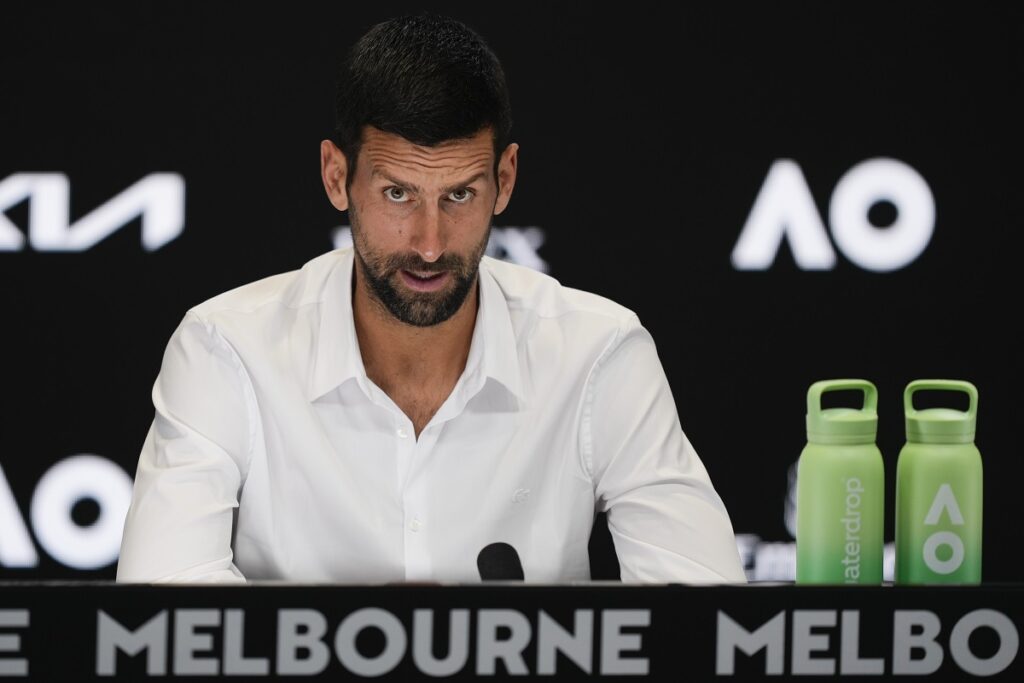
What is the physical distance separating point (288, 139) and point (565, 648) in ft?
6.00

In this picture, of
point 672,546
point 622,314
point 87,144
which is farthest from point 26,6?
point 672,546

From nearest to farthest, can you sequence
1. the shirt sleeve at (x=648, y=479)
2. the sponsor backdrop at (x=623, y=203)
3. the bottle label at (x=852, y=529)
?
1. the bottle label at (x=852, y=529)
2. the shirt sleeve at (x=648, y=479)
3. the sponsor backdrop at (x=623, y=203)

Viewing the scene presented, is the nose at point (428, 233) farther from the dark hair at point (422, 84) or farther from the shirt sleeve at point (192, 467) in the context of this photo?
the shirt sleeve at point (192, 467)

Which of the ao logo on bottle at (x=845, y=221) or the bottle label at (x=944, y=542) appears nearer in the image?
the bottle label at (x=944, y=542)

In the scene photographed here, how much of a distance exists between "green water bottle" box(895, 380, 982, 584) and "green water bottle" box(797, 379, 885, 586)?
4 cm

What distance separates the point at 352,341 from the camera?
2049 mm

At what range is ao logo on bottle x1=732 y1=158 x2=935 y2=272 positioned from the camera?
116 inches

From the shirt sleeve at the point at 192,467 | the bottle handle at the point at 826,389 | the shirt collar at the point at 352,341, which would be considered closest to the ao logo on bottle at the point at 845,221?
the shirt collar at the point at 352,341

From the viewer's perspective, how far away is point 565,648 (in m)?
1.26

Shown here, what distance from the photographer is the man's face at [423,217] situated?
1.91 m

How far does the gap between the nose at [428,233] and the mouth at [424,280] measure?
40 mm

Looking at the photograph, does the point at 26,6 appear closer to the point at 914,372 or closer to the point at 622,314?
the point at 622,314

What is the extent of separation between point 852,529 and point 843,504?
3cm

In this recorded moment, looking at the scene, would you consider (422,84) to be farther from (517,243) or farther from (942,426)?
(517,243)
